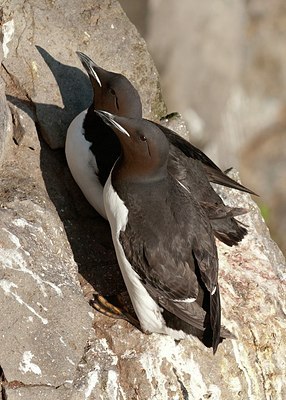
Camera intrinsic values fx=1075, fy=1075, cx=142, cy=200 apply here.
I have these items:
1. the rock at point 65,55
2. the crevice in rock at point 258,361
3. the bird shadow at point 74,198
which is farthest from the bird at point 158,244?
the rock at point 65,55

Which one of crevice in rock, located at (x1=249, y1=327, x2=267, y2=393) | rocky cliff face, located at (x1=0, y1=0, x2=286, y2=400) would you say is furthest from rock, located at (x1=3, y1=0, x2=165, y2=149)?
crevice in rock, located at (x1=249, y1=327, x2=267, y2=393)

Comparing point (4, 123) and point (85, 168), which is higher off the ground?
point (85, 168)

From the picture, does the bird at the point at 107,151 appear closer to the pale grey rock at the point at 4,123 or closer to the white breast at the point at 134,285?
the pale grey rock at the point at 4,123

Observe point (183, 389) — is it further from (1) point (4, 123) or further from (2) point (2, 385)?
(1) point (4, 123)

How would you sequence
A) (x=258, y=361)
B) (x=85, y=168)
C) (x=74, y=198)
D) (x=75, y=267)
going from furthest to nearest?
(x=74, y=198), (x=85, y=168), (x=258, y=361), (x=75, y=267)

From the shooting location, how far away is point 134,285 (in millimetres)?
6074

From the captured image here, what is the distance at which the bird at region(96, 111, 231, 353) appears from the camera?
6004 mm

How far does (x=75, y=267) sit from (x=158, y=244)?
0.61 meters

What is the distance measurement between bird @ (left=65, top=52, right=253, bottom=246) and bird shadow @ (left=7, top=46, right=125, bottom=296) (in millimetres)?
142

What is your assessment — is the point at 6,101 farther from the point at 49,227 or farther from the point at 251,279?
the point at 251,279

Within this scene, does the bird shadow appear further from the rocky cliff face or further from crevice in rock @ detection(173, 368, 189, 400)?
crevice in rock @ detection(173, 368, 189, 400)

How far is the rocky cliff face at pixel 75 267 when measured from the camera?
5820 mm

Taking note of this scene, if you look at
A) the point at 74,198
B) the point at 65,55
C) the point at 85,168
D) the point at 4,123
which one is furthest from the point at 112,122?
the point at 65,55

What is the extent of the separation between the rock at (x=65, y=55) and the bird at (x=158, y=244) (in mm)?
1035
